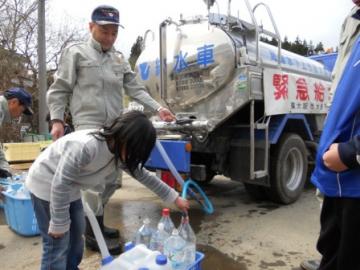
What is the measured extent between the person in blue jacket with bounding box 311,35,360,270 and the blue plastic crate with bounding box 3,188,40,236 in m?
2.87

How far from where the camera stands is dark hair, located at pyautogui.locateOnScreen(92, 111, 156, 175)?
182cm

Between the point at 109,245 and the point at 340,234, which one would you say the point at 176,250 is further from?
the point at 109,245

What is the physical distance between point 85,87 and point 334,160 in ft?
7.30

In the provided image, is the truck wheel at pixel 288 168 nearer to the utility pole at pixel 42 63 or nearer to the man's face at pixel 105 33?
the man's face at pixel 105 33

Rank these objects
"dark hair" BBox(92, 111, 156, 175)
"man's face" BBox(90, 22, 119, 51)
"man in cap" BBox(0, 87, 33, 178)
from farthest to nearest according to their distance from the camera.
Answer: "man in cap" BBox(0, 87, 33, 178) < "man's face" BBox(90, 22, 119, 51) < "dark hair" BBox(92, 111, 156, 175)

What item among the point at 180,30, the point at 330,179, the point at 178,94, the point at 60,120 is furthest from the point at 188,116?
the point at 330,179

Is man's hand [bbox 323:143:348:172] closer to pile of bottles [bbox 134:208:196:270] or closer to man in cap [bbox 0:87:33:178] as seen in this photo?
pile of bottles [bbox 134:208:196:270]

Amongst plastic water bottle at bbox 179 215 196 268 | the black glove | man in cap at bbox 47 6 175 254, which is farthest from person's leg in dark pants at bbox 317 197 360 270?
the black glove

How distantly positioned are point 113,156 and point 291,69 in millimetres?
3927

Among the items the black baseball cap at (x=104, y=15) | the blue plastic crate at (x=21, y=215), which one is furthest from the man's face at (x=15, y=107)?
the black baseball cap at (x=104, y=15)

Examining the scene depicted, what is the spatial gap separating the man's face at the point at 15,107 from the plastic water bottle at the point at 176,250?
2258 mm

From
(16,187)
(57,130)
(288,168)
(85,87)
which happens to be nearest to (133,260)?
(57,130)

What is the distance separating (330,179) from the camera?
1.76m

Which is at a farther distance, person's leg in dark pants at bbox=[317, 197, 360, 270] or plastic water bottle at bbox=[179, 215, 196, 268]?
plastic water bottle at bbox=[179, 215, 196, 268]
